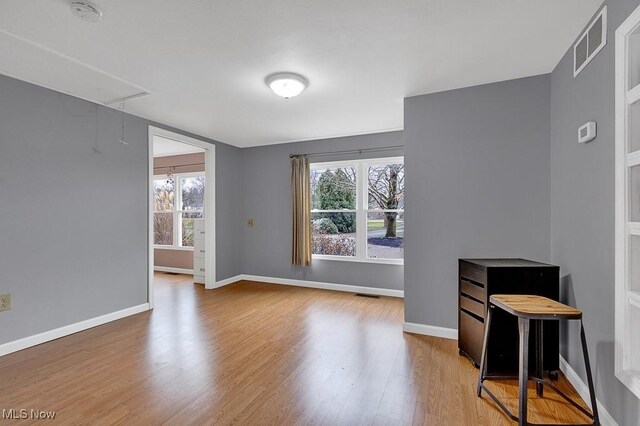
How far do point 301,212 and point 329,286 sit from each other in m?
1.29

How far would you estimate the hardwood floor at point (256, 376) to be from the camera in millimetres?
1807

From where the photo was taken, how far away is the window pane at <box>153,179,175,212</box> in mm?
6410

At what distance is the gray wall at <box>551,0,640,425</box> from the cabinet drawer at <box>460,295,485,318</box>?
585mm

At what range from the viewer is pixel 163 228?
21.3 feet

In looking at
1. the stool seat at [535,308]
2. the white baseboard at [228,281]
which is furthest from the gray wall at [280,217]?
the stool seat at [535,308]

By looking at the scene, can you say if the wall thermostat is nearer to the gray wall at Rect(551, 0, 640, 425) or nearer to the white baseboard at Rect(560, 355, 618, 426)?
the gray wall at Rect(551, 0, 640, 425)

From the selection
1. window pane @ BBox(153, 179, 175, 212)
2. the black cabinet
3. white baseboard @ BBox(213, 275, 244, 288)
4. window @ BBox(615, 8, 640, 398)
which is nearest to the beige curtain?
white baseboard @ BBox(213, 275, 244, 288)

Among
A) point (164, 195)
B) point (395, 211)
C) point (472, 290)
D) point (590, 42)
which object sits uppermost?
point (590, 42)

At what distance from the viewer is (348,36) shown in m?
2.06

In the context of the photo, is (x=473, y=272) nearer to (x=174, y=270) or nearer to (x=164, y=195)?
(x=174, y=270)

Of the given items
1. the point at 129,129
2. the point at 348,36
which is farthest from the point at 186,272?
the point at 348,36

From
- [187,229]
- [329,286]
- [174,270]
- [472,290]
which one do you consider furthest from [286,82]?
[174,270]

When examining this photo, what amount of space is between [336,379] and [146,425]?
1219mm

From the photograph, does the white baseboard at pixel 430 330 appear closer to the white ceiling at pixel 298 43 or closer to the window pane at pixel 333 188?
the window pane at pixel 333 188
